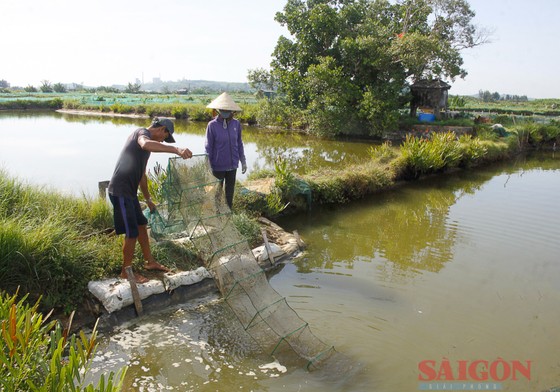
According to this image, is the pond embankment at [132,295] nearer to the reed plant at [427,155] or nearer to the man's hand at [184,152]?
the man's hand at [184,152]

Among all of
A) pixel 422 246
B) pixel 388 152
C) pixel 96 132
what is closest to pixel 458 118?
pixel 388 152

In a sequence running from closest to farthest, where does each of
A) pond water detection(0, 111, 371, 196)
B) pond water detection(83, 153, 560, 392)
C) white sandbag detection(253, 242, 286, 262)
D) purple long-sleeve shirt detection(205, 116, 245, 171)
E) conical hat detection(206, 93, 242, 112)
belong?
1. pond water detection(83, 153, 560, 392)
2. conical hat detection(206, 93, 242, 112)
3. purple long-sleeve shirt detection(205, 116, 245, 171)
4. white sandbag detection(253, 242, 286, 262)
5. pond water detection(0, 111, 371, 196)

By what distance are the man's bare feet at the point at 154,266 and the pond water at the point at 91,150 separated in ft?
11.8

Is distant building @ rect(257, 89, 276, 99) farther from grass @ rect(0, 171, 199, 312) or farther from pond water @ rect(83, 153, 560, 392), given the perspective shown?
grass @ rect(0, 171, 199, 312)

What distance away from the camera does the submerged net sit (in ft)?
11.4

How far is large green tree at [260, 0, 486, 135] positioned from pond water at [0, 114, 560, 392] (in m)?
9.45

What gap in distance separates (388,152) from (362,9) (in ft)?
33.7

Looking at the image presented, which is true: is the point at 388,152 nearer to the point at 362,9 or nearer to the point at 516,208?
the point at 516,208

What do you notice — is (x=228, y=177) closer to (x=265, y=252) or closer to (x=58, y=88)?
(x=265, y=252)

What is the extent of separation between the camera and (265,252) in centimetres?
550

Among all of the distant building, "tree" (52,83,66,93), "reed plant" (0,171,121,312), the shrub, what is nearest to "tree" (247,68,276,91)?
the distant building

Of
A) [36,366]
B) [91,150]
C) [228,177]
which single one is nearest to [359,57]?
[91,150]

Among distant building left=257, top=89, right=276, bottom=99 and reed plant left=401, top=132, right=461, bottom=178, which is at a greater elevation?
distant building left=257, top=89, right=276, bottom=99

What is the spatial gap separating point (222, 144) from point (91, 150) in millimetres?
10076
